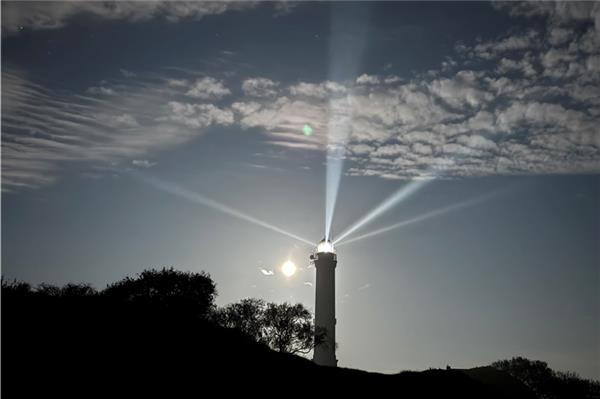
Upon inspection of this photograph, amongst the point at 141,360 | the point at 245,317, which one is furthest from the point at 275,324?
the point at 141,360

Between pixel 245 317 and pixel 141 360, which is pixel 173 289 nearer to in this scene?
pixel 245 317

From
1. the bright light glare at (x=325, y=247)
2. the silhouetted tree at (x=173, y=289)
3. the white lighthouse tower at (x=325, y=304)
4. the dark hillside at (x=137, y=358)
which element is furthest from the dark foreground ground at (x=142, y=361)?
the bright light glare at (x=325, y=247)

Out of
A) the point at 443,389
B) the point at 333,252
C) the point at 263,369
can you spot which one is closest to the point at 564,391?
the point at 333,252

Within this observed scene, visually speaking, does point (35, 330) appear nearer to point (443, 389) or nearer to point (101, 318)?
point (101, 318)

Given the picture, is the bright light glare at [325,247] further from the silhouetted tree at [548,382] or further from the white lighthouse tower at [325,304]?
the silhouetted tree at [548,382]

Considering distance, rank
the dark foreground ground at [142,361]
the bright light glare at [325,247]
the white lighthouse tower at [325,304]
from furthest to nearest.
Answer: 1. the bright light glare at [325,247]
2. the white lighthouse tower at [325,304]
3. the dark foreground ground at [142,361]

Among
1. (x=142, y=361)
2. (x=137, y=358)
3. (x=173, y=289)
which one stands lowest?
(x=142, y=361)
